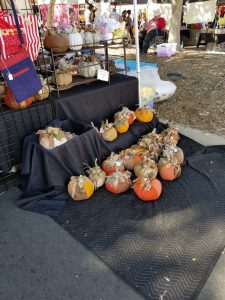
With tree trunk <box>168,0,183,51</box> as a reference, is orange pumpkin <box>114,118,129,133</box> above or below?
below

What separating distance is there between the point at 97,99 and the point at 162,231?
64.5 inches

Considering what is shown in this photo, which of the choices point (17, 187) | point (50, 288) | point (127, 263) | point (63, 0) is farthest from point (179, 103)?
point (63, 0)

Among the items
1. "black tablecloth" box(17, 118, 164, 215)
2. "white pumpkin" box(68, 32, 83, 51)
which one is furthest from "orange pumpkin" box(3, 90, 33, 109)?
"white pumpkin" box(68, 32, 83, 51)

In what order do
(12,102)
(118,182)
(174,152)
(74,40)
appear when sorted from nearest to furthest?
(118,182) < (12,102) < (174,152) < (74,40)

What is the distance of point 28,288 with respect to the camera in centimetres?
166

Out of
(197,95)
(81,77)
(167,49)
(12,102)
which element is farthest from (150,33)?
(12,102)

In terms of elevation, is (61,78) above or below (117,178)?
above

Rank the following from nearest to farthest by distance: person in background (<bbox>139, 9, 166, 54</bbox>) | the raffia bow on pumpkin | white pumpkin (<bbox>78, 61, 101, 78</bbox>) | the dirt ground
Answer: the raffia bow on pumpkin, white pumpkin (<bbox>78, 61, 101, 78</bbox>), the dirt ground, person in background (<bbox>139, 9, 166, 54</bbox>)

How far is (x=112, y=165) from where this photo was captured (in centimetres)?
254

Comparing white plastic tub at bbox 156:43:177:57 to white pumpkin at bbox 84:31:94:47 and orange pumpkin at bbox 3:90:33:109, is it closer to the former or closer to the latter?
white pumpkin at bbox 84:31:94:47

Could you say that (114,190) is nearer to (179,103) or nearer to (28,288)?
(28,288)

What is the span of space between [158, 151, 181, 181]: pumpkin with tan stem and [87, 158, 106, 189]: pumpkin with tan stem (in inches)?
21.3

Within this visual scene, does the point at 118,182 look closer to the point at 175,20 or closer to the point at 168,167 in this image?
the point at 168,167

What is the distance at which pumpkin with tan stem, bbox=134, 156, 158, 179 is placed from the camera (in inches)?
92.3
